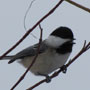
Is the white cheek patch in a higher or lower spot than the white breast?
higher

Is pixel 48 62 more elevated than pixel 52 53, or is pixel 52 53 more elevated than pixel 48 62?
pixel 52 53

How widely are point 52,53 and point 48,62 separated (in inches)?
4.8

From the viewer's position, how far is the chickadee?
249 centimetres

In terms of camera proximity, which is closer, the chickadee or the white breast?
the chickadee

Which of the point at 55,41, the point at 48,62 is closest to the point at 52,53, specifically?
the point at 48,62

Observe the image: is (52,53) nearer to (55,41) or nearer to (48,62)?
(48,62)

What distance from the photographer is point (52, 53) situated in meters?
2.72

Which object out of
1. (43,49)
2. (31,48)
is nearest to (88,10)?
(43,49)

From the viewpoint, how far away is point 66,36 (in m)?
2.48

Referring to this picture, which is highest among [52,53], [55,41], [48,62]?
[55,41]

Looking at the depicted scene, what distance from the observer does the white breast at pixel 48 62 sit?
268 cm

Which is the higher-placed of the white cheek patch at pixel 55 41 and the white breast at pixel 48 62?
the white cheek patch at pixel 55 41

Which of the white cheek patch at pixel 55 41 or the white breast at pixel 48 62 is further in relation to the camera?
the white breast at pixel 48 62

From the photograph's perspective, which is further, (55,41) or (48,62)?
(48,62)
